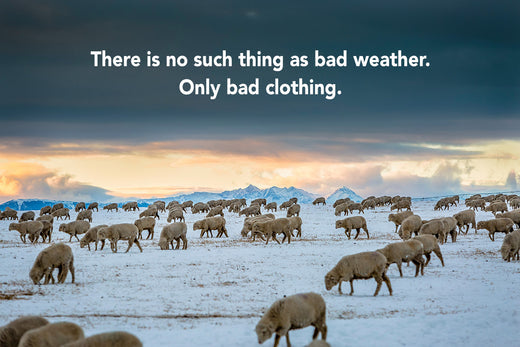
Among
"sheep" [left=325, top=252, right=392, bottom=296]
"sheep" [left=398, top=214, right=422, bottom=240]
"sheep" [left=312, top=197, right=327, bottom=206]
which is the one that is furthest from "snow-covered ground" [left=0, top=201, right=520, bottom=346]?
"sheep" [left=312, top=197, right=327, bottom=206]

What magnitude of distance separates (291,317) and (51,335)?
5976mm

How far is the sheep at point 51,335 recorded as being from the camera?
12.4 m

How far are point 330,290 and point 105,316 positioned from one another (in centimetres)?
935

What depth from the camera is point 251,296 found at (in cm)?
2236

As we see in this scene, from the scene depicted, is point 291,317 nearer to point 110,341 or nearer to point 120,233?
point 110,341

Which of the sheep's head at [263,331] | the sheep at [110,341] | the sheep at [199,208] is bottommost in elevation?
the sheep's head at [263,331]

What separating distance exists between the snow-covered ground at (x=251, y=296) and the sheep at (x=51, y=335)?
10.0 ft

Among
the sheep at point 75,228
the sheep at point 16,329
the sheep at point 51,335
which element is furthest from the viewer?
the sheep at point 75,228

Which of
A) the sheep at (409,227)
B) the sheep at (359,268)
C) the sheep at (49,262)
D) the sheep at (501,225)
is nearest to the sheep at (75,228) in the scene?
the sheep at (49,262)

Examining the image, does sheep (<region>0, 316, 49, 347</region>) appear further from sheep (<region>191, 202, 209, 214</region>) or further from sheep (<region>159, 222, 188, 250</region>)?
sheep (<region>191, 202, 209, 214</region>)

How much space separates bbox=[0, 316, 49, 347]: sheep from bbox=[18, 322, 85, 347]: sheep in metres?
1.18

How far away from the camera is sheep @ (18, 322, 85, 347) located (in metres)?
12.4

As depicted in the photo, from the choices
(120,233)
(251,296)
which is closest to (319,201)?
(120,233)

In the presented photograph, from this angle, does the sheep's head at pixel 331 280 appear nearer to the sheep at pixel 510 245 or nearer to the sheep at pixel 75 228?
the sheep at pixel 510 245
